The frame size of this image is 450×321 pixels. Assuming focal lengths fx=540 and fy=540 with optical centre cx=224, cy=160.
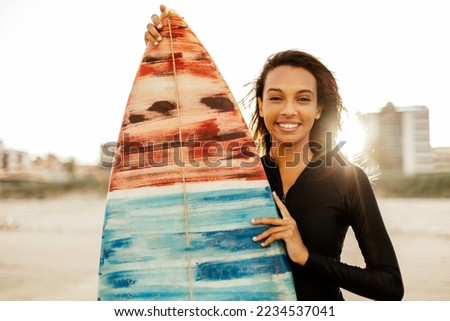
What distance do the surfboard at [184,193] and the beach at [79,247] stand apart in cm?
444

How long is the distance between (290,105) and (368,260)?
518 millimetres

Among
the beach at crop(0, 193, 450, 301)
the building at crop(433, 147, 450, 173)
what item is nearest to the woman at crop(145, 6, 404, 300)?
the beach at crop(0, 193, 450, 301)

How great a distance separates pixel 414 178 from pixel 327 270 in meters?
15.7

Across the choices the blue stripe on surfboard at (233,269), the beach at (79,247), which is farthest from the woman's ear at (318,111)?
the beach at (79,247)

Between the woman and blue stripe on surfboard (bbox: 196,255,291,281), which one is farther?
blue stripe on surfboard (bbox: 196,255,291,281)

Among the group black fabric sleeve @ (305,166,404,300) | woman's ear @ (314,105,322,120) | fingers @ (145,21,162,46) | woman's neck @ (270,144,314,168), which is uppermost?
fingers @ (145,21,162,46)

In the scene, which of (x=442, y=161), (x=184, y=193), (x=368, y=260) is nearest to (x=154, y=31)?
(x=184, y=193)

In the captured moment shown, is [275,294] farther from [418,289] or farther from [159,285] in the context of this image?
[418,289]

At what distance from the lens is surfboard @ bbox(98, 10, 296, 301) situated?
1.84 meters

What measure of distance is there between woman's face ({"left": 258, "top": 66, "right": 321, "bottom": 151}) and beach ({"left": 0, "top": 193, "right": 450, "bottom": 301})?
4618 mm

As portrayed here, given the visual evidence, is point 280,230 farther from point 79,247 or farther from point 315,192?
point 79,247

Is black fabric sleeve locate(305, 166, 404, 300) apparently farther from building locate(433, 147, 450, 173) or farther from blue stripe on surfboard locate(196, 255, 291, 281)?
building locate(433, 147, 450, 173)

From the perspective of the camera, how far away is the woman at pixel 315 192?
5.02 ft

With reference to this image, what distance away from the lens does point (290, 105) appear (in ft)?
5.49
